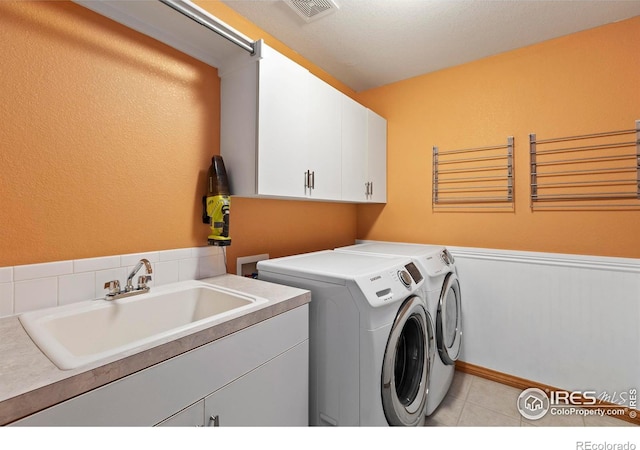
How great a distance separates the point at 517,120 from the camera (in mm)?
2215

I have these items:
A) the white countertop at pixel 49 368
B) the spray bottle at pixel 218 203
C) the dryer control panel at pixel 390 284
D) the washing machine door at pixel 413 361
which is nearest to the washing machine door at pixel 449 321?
the washing machine door at pixel 413 361

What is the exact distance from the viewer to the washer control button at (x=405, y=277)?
1.53 metres

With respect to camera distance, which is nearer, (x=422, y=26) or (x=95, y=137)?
(x=95, y=137)

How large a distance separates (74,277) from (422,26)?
2.37 metres

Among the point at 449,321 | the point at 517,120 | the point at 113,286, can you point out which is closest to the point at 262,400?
the point at 113,286

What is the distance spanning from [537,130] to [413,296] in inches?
63.7

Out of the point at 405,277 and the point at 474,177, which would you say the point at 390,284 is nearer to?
the point at 405,277

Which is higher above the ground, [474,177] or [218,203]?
[474,177]

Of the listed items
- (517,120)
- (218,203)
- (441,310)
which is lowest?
(441,310)

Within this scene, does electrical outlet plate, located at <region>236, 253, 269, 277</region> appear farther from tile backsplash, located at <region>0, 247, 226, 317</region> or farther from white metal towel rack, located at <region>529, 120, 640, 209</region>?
white metal towel rack, located at <region>529, 120, 640, 209</region>

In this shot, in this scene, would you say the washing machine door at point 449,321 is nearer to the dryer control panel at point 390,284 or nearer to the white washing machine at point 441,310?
the white washing machine at point 441,310

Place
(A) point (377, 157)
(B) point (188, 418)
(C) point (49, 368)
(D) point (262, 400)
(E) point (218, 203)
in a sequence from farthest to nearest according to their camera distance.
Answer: (A) point (377, 157)
(E) point (218, 203)
(D) point (262, 400)
(B) point (188, 418)
(C) point (49, 368)

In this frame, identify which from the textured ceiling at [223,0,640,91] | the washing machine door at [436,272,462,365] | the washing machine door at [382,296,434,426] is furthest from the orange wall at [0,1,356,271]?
the washing machine door at [436,272,462,365]

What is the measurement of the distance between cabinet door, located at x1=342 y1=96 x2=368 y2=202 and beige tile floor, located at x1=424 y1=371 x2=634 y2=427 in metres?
1.59
